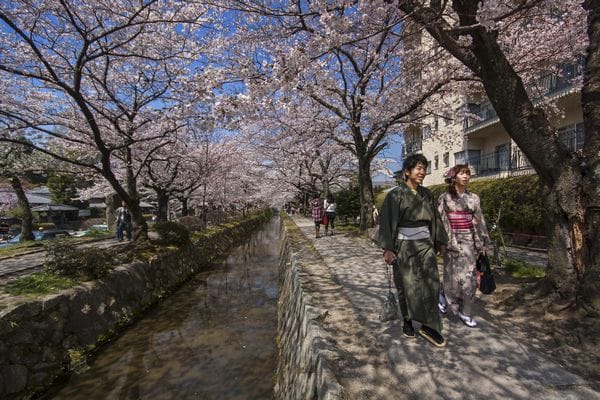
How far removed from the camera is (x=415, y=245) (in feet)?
11.6

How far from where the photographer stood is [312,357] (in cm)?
330

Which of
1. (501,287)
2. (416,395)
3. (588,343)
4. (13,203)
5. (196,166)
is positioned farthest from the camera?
(13,203)

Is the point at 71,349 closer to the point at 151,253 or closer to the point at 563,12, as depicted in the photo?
the point at 151,253

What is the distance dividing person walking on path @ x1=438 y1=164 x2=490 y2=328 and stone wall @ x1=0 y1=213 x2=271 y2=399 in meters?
6.00

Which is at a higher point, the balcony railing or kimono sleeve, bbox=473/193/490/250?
the balcony railing

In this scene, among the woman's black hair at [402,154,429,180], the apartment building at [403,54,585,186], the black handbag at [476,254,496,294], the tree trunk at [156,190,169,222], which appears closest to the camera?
the woman's black hair at [402,154,429,180]

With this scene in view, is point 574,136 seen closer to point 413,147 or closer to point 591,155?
point 591,155

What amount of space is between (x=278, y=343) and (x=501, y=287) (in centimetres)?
403

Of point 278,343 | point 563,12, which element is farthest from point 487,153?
point 278,343

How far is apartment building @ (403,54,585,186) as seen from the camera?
12.3 meters

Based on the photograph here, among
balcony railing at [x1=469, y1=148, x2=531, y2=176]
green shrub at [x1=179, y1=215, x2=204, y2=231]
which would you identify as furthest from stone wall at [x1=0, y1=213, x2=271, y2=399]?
balcony railing at [x1=469, y1=148, x2=531, y2=176]

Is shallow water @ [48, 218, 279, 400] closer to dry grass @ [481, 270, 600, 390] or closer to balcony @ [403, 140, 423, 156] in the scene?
dry grass @ [481, 270, 600, 390]

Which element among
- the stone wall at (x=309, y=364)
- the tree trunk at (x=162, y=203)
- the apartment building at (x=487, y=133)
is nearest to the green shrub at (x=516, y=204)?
the apartment building at (x=487, y=133)

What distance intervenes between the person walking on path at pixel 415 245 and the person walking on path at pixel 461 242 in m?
0.39
